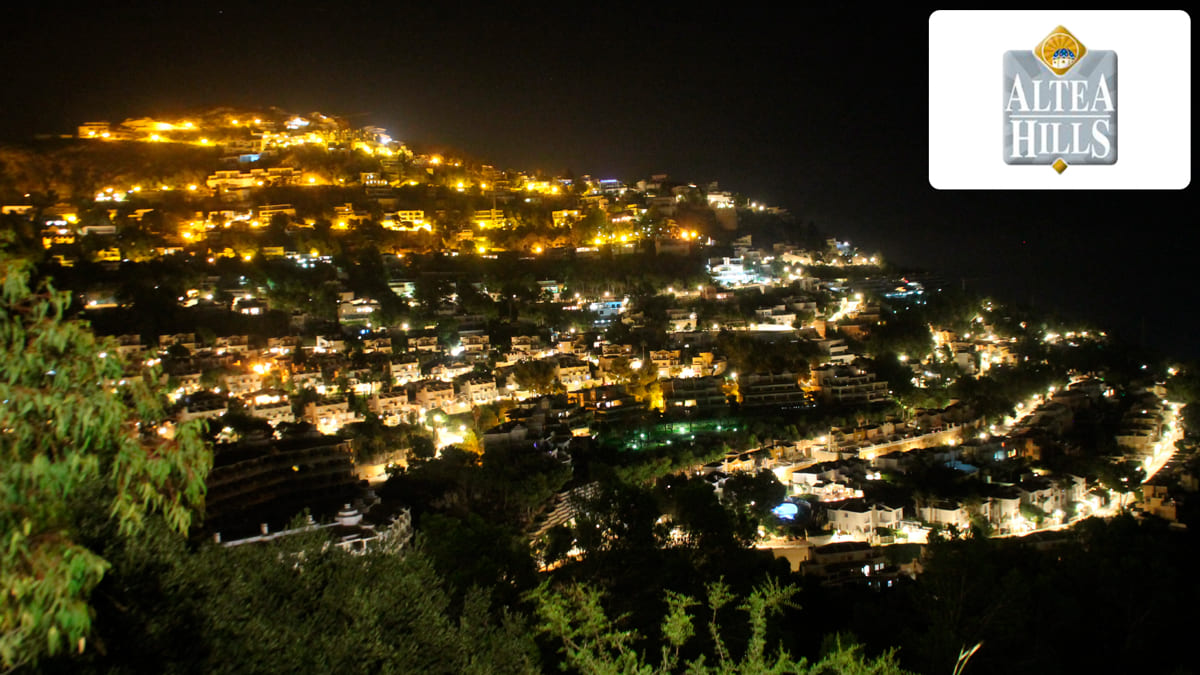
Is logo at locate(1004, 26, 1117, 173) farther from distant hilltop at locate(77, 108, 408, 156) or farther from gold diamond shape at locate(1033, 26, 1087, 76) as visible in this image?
distant hilltop at locate(77, 108, 408, 156)

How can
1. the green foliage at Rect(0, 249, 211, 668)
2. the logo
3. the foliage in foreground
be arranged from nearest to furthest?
the green foliage at Rect(0, 249, 211, 668) → the logo → the foliage in foreground

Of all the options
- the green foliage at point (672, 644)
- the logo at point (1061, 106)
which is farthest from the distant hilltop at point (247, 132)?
the logo at point (1061, 106)

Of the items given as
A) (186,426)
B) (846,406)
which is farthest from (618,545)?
(846,406)

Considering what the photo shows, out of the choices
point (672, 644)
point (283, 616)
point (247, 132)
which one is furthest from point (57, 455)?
point (247, 132)

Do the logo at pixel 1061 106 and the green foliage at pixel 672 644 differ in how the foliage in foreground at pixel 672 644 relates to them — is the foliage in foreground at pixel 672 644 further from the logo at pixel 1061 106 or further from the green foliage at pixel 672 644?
the logo at pixel 1061 106

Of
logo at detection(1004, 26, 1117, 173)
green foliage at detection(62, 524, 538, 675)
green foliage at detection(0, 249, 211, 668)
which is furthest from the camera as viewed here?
logo at detection(1004, 26, 1117, 173)

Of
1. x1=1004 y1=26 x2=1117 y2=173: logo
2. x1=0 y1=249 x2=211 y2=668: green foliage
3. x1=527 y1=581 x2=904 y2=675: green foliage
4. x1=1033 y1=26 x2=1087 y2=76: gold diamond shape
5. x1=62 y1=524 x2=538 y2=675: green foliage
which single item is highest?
x1=1033 y1=26 x2=1087 y2=76: gold diamond shape

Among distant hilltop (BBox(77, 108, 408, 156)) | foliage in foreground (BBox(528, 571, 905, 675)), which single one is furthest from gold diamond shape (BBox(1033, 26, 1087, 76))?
distant hilltop (BBox(77, 108, 408, 156))
